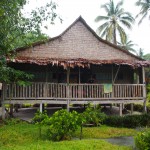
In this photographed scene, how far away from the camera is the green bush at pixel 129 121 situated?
608 inches

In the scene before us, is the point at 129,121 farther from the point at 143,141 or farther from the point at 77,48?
the point at 77,48

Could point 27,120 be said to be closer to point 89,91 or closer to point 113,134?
point 89,91

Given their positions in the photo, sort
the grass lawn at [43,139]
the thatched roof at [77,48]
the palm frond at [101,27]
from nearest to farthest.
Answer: the grass lawn at [43,139] → the thatched roof at [77,48] → the palm frond at [101,27]

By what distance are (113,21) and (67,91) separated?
23016mm

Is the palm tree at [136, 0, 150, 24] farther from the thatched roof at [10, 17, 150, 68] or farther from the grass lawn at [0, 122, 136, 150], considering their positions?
the grass lawn at [0, 122, 136, 150]

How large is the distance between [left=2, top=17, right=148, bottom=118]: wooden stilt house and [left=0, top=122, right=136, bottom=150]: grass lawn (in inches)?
102

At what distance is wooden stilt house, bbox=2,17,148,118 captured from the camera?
54.0 ft

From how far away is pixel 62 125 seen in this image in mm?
11375

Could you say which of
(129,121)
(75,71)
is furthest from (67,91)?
(129,121)

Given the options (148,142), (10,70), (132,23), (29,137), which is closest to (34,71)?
(10,70)

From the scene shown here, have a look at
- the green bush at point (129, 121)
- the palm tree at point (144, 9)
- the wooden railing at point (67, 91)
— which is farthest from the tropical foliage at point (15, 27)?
the palm tree at point (144, 9)

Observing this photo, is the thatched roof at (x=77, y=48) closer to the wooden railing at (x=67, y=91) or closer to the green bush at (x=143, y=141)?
the wooden railing at (x=67, y=91)

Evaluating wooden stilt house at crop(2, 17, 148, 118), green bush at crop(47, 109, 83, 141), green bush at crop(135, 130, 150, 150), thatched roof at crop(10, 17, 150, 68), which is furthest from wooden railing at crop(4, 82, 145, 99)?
green bush at crop(135, 130, 150, 150)

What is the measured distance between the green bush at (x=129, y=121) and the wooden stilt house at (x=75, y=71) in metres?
2.07
